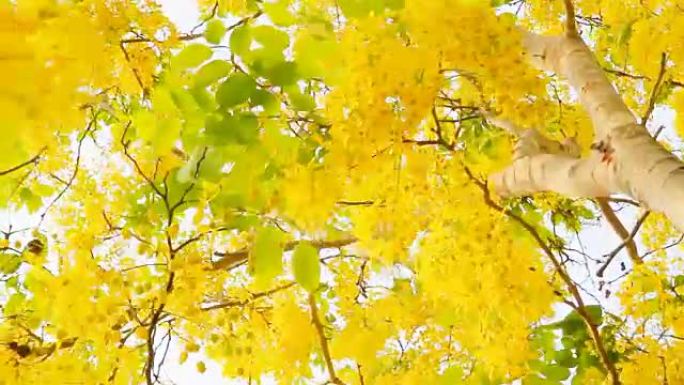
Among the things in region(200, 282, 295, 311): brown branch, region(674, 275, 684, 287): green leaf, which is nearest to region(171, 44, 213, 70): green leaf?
region(200, 282, 295, 311): brown branch

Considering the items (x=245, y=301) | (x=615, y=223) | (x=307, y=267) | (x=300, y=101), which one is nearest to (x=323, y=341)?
(x=245, y=301)

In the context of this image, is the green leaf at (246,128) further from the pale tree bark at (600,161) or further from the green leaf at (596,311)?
the green leaf at (596,311)

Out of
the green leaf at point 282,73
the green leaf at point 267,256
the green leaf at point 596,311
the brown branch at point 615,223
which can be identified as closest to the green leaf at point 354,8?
the green leaf at point 282,73

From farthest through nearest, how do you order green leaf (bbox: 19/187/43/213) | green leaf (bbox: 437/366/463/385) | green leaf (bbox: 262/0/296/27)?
green leaf (bbox: 19/187/43/213) < green leaf (bbox: 437/366/463/385) < green leaf (bbox: 262/0/296/27)

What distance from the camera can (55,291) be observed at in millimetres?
1155

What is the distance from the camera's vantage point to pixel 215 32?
3.44 ft

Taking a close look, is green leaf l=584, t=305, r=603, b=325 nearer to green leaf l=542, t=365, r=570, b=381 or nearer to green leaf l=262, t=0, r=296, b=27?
green leaf l=542, t=365, r=570, b=381

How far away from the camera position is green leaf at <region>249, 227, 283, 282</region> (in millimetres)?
1016

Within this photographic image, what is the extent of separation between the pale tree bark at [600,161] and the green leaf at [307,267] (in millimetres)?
371

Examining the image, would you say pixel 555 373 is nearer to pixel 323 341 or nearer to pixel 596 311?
pixel 596 311

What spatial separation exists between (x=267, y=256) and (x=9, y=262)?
2.64 ft

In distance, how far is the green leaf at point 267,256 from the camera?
3.33 ft

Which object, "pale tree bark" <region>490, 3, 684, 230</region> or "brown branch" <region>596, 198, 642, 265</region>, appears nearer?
"pale tree bark" <region>490, 3, 684, 230</region>

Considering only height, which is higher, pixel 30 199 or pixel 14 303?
pixel 30 199
